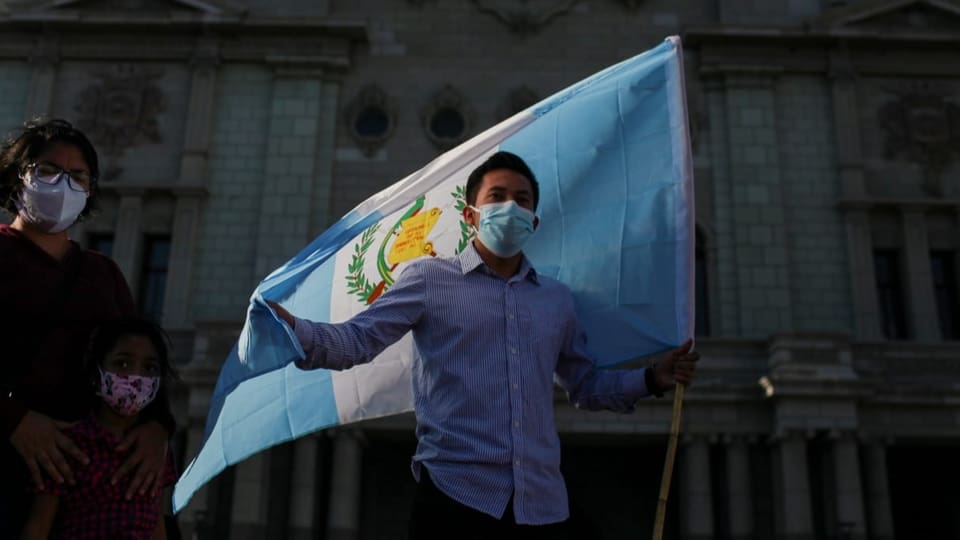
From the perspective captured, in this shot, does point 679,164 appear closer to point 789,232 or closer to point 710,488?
point 710,488

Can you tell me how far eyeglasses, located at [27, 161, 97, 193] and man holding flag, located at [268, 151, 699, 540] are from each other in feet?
3.57

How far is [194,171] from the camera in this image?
822 inches

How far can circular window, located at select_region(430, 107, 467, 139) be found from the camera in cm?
2144

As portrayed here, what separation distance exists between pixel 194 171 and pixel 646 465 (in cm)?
1150

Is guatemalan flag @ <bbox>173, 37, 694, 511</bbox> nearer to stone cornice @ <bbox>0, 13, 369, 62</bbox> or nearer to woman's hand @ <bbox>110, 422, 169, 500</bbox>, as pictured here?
woman's hand @ <bbox>110, 422, 169, 500</bbox>

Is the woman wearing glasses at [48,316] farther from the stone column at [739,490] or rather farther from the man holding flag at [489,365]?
the stone column at [739,490]

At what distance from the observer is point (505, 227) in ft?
13.8

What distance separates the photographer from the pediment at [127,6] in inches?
847

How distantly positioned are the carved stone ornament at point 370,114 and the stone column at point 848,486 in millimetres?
11219

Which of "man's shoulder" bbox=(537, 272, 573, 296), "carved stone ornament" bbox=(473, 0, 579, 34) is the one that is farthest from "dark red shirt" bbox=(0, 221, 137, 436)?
"carved stone ornament" bbox=(473, 0, 579, 34)

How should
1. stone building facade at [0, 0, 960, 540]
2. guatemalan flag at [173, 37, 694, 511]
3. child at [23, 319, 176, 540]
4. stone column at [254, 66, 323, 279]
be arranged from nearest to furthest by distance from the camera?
child at [23, 319, 176, 540]
guatemalan flag at [173, 37, 694, 511]
stone building facade at [0, 0, 960, 540]
stone column at [254, 66, 323, 279]

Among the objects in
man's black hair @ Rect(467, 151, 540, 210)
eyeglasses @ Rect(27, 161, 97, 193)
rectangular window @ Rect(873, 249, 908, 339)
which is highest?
rectangular window @ Rect(873, 249, 908, 339)

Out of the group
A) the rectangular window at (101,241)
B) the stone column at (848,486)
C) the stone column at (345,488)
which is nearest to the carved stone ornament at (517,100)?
the stone column at (345,488)

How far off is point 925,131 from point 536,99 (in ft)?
27.7
